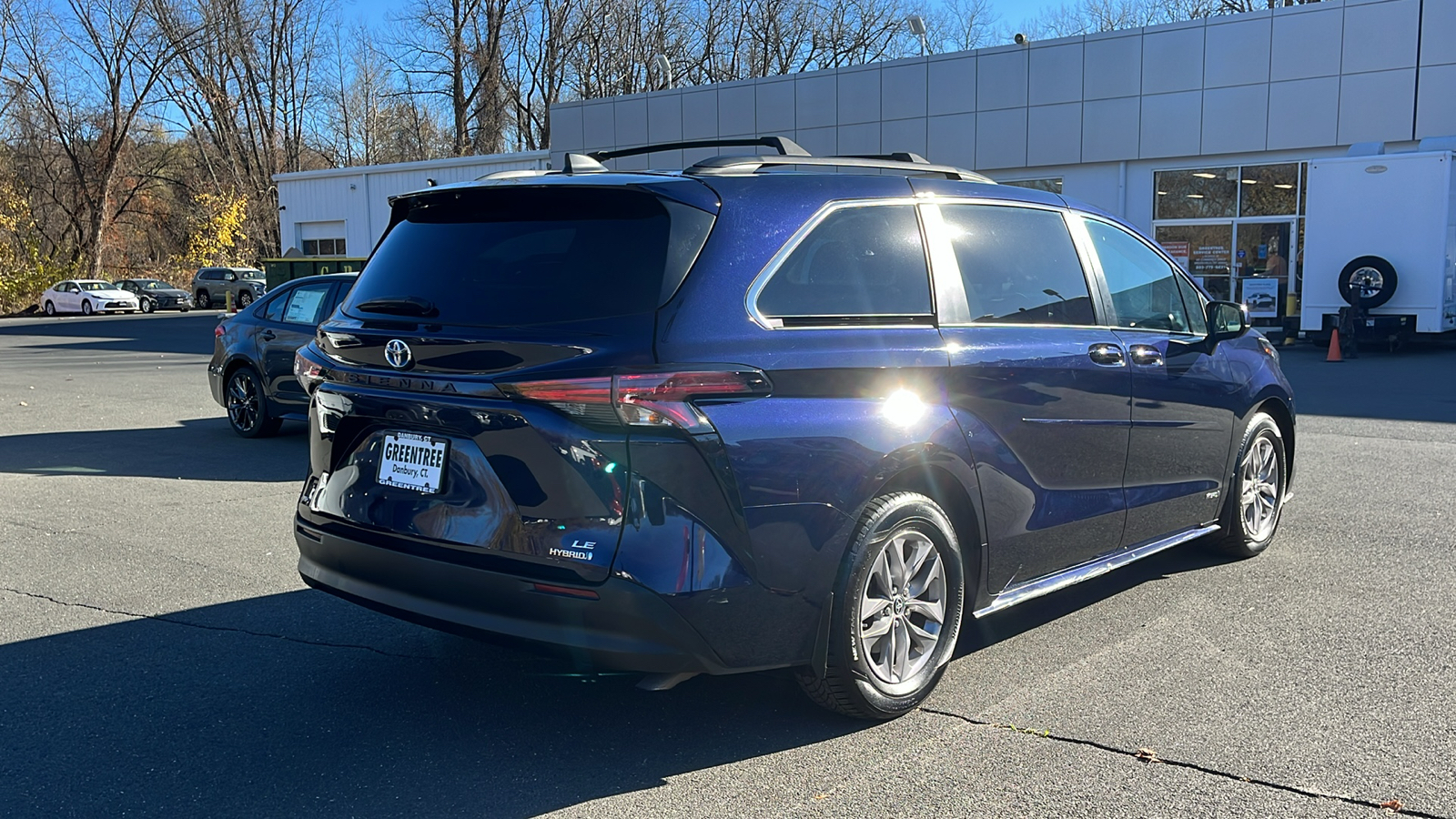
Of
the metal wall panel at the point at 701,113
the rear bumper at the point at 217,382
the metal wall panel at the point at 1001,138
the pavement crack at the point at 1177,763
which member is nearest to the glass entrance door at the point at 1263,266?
the metal wall panel at the point at 1001,138

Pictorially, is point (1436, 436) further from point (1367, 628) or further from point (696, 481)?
point (696, 481)

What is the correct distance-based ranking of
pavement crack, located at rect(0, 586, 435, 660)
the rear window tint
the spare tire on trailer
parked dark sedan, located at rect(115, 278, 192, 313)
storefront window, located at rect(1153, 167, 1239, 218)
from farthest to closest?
parked dark sedan, located at rect(115, 278, 192, 313)
storefront window, located at rect(1153, 167, 1239, 218)
the spare tire on trailer
pavement crack, located at rect(0, 586, 435, 660)
the rear window tint

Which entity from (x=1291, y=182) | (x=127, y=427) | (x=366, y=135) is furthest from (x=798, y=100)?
(x=366, y=135)

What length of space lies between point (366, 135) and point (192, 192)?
9431 millimetres

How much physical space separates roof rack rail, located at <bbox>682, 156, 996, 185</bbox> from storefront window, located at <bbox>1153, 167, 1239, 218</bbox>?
22838mm

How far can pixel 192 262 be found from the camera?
6138cm

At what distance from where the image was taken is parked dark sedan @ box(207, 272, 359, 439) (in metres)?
10.6

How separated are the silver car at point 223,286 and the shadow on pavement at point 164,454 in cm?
3945

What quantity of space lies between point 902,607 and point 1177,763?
95 cm

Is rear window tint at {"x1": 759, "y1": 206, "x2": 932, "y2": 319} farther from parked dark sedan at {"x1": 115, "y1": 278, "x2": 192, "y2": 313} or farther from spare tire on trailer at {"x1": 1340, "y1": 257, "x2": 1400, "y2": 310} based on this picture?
parked dark sedan at {"x1": 115, "y1": 278, "x2": 192, "y2": 313}

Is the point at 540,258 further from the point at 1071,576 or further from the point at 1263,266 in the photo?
the point at 1263,266

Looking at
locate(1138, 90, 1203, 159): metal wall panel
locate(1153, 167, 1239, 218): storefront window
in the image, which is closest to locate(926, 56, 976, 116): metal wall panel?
locate(1138, 90, 1203, 159): metal wall panel

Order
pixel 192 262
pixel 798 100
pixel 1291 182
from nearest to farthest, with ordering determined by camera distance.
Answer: pixel 1291 182, pixel 798 100, pixel 192 262

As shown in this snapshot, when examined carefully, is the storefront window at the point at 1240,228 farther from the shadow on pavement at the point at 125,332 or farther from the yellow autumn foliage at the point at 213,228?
the yellow autumn foliage at the point at 213,228
